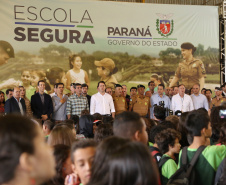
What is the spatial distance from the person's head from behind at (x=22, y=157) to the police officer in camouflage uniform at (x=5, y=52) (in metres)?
9.06

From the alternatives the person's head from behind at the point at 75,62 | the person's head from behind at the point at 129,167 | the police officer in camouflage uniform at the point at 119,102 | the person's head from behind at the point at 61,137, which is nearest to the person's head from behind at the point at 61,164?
the person's head from behind at the point at 61,137

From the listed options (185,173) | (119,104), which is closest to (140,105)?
(119,104)

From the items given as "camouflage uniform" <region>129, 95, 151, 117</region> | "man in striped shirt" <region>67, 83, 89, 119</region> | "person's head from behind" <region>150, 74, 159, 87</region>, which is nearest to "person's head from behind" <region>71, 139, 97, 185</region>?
"man in striped shirt" <region>67, 83, 89, 119</region>

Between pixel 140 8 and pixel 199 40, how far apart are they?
2281 millimetres

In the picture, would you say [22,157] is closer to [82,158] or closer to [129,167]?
[129,167]

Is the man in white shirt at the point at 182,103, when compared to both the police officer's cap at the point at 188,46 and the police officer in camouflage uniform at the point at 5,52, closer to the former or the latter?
the police officer's cap at the point at 188,46

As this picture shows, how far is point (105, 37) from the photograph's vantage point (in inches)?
420

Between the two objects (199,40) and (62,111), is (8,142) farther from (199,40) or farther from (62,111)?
(199,40)

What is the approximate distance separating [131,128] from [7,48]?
822 cm

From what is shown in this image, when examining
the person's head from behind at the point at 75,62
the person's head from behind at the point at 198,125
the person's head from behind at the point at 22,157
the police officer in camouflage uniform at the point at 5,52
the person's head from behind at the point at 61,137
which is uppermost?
the police officer in camouflage uniform at the point at 5,52

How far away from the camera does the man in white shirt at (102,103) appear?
8.08 meters

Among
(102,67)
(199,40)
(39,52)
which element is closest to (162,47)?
(199,40)

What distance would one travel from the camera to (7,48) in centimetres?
965

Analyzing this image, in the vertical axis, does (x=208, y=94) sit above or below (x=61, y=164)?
above
